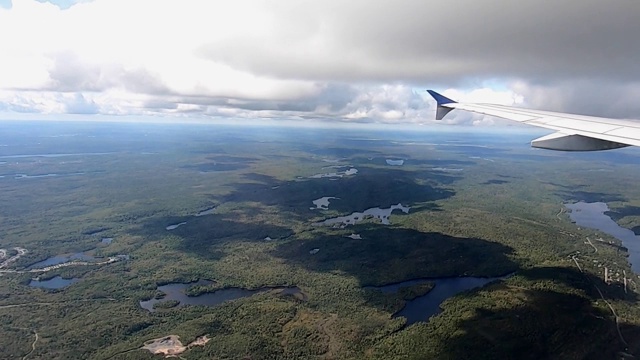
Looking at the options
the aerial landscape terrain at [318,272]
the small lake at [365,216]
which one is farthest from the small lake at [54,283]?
the small lake at [365,216]

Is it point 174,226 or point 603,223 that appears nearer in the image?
point 174,226

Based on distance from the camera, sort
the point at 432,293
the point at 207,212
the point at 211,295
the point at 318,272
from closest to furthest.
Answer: the point at 432,293 < the point at 211,295 < the point at 318,272 < the point at 207,212

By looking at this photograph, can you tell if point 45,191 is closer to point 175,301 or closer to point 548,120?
point 175,301

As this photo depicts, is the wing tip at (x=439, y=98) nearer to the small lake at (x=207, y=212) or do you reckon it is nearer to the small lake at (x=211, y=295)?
the small lake at (x=211, y=295)

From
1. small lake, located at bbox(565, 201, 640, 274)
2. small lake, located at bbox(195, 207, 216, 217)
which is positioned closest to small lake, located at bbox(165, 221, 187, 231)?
small lake, located at bbox(195, 207, 216, 217)

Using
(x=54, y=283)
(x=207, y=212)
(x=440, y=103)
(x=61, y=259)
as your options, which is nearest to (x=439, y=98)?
(x=440, y=103)

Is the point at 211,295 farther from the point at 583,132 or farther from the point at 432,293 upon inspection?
the point at 583,132

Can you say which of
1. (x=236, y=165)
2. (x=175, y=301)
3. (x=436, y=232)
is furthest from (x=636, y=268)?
(x=236, y=165)
